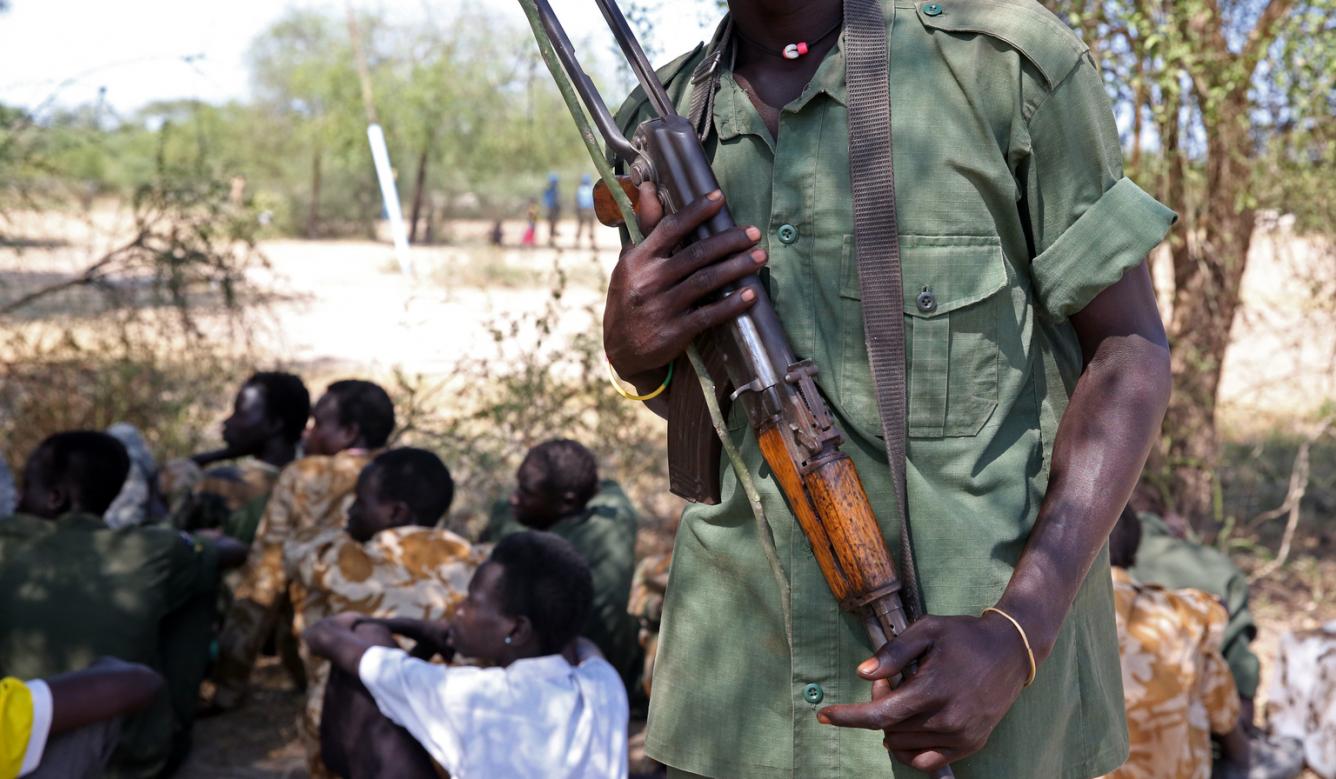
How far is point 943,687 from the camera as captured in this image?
1.12 meters

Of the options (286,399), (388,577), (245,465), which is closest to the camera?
(388,577)

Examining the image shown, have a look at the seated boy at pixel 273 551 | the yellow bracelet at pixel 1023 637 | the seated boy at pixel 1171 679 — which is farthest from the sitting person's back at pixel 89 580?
the yellow bracelet at pixel 1023 637

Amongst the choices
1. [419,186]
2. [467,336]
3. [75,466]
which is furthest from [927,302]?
[419,186]

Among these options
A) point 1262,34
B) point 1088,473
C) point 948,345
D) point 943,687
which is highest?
point 1262,34

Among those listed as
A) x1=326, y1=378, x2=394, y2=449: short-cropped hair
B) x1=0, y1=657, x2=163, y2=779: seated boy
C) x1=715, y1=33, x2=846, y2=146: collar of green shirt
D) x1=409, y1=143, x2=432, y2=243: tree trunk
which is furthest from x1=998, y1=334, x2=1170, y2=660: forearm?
x1=409, y1=143, x2=432, y2=243: tree trunk

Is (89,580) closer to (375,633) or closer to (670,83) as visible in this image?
(375,633)

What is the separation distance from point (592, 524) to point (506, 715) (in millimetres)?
1265

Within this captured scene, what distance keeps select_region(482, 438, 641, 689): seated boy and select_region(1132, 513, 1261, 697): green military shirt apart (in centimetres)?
156

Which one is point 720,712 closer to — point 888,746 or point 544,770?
point 888,746

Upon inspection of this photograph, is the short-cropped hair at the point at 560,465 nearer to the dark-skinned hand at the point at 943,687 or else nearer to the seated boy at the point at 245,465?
the seated boy at the point at 245,465

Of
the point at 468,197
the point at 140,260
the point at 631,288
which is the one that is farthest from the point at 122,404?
the point at 468,197

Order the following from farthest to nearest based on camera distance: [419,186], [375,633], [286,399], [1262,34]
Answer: [419,186] < [286,399] < [1262,34] < [375,633]

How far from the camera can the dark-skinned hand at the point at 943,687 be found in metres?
1.12

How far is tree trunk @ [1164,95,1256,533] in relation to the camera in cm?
493
